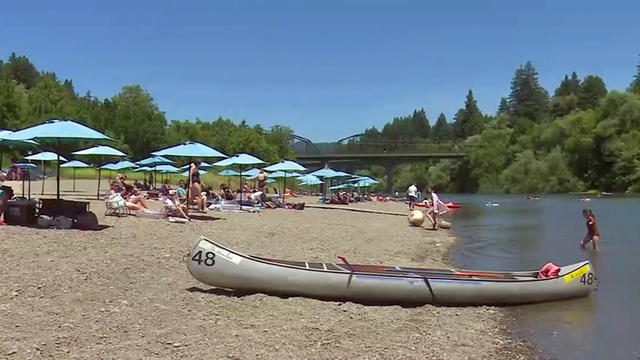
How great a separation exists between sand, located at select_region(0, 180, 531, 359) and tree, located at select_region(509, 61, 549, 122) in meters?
184

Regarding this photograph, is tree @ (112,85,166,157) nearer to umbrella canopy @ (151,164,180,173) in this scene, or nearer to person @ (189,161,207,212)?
umbrella canopy @ (151,164,180,173)

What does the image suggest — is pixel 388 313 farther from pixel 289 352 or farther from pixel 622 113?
pixel 622 113

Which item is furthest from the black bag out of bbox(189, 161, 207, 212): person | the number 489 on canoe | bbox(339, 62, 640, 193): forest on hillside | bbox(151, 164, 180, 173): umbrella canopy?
bbox(339, 62, 640, 193): forest on hillside

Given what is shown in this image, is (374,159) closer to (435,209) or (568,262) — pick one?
(435,209)

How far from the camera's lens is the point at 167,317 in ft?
35.8

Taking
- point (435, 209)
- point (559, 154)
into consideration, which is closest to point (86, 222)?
point (435, 209)

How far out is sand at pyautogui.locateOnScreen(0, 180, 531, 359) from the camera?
30.8 ft

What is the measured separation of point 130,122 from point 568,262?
80.5 metres

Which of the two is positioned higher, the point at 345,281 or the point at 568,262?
the point at 345,281

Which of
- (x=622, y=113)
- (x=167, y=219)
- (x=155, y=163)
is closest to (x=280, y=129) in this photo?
(x=622, y=113)

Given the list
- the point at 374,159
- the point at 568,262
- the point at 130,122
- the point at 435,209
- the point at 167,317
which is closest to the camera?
the point at 167,317

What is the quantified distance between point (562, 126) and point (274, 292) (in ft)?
386

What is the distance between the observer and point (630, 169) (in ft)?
341

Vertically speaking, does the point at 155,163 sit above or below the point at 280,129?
below
